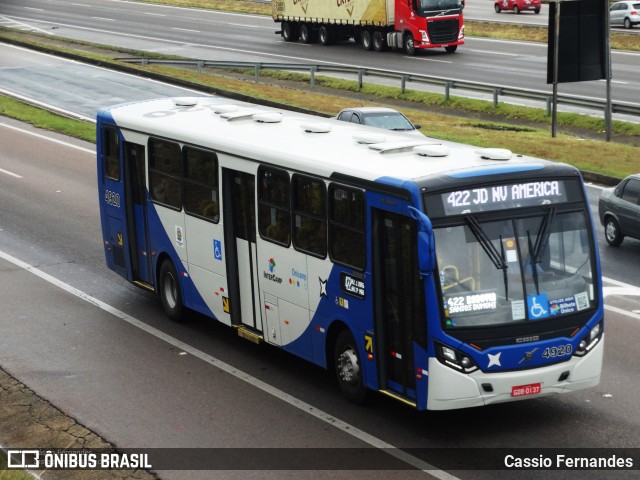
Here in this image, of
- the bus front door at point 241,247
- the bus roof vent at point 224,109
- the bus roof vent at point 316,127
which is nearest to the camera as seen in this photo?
the bus front door at point 241,247

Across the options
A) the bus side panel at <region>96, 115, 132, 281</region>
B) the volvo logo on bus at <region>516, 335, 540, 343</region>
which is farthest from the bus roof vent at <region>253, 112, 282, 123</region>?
the volvo logo on bus at <region>516, 335, 540, 343</region>

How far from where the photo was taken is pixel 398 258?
448 inches

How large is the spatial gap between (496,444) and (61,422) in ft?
14.8

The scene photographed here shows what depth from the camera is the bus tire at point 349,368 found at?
12.2m

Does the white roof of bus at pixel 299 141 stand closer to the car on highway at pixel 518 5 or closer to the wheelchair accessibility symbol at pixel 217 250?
the wheelchair accessibility symbol at pixel 217 250

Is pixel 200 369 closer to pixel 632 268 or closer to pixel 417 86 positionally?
pixel 632 268

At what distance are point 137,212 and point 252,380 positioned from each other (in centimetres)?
422

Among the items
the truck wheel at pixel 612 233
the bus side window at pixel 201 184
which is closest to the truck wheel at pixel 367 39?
the truck wheel at pixel 612 233

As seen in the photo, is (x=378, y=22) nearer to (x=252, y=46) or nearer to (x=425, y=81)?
(x=252, y=46)

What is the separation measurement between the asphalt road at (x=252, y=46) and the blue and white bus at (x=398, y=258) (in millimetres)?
26801

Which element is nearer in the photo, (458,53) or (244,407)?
(244,407)

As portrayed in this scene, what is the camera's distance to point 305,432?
11.7 m

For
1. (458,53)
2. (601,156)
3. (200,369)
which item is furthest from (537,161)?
(458,53)

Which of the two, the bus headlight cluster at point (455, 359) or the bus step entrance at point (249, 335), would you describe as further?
the bus step entrance at point (249, 335)
